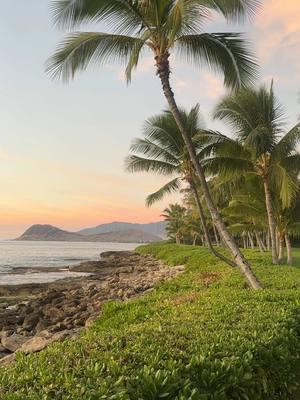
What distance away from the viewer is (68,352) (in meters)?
4.34

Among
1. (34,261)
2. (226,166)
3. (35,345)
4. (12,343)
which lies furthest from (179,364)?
(34,261)

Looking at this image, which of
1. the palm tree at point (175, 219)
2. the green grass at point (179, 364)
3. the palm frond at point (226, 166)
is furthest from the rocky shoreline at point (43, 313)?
the palm tree at point (175, 219)

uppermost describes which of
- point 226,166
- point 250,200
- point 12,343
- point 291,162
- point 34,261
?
point 291,162

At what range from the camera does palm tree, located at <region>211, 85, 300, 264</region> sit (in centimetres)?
1877

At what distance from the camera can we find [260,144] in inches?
746

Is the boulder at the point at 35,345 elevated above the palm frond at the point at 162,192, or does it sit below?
below

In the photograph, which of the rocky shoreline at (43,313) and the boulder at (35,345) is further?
the rocky shoreline at (43,313)

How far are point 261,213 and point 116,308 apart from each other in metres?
15.5

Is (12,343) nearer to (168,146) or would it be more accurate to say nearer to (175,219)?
(168,146)

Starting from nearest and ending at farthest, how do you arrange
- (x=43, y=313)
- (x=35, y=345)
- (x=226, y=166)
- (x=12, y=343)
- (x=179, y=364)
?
(x=179, y=364) → (x=35, y=345) → (x=12, y=343) → (x=43, y=313) → (x=226, y=166)

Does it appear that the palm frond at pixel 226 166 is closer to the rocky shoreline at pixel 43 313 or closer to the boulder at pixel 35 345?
the rocky shoreline at pixel 43 313

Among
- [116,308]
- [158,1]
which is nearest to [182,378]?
[116,308]

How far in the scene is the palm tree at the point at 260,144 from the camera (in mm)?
18766

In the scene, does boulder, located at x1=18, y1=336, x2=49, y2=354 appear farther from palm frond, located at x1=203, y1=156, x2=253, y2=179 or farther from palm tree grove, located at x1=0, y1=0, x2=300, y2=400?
palm frond, located at x1=203, y1=156, x2=253, y2=179
